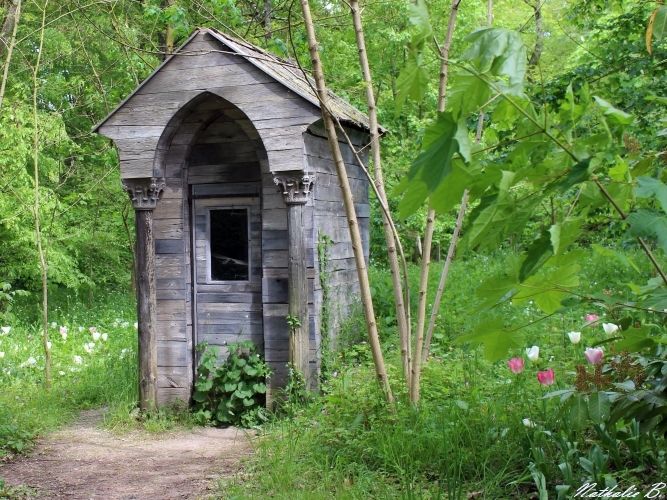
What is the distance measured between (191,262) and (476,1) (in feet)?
40.7

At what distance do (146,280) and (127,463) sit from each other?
1.82 meters

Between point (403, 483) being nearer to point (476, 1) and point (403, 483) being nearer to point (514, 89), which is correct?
point (514, 89)

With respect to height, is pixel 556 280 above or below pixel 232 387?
above

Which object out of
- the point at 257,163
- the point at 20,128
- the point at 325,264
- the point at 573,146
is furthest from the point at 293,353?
the point at 20,128

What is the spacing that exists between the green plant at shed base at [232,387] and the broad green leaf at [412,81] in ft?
17.0

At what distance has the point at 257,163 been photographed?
663 cm

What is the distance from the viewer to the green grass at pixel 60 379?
6.31 meters

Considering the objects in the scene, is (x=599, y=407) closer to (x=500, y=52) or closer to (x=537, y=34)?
(x=500, y=52)

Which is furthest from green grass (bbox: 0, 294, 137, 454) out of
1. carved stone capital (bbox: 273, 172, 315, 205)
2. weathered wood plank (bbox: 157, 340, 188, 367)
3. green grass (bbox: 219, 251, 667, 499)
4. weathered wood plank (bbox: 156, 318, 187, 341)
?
carved stone capital (bbox: 273, 172, 315, 205)

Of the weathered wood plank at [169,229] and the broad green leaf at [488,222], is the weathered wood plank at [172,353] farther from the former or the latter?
the broad green leaf at [488,222]

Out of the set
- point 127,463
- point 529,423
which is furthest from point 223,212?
point 529,423

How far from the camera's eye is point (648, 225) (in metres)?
1.29

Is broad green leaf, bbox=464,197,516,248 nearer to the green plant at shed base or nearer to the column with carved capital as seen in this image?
the column with carved capital
